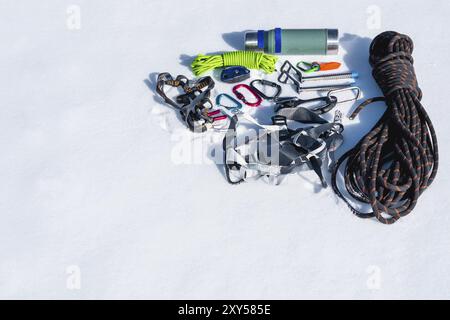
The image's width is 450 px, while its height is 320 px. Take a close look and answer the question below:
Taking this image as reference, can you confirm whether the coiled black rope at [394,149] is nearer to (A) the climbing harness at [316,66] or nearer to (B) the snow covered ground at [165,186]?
(B) the snow covered ground at [165,186]

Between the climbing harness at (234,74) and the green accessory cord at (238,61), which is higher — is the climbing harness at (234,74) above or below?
below

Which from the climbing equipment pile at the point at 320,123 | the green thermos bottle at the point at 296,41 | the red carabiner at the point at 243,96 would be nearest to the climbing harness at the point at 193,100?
the climbing equipment pile at the point at 320,123

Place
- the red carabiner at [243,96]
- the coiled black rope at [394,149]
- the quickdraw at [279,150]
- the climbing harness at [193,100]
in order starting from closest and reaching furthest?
the coiled black rope at [394,149]
the quickdraw at [279,150]
the climbing harness at [193,100]
the red carabiner at [243,96]

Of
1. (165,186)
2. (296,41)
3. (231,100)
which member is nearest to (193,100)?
(231,100)

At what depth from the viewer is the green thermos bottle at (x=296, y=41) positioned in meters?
3.79

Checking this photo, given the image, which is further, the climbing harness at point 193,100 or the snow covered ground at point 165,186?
the climbing harness at point 193,100

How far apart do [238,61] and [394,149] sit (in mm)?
1049

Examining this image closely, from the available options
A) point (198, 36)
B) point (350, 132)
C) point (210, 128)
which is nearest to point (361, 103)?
point (350, 132)

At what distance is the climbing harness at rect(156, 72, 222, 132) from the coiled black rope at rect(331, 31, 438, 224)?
0.76 meters

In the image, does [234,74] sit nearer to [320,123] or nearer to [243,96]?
[243,96]

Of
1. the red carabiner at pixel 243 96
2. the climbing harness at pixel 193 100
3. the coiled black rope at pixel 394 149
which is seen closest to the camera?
the coiled black rope at pixel 394 149

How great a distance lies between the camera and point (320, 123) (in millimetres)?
3596

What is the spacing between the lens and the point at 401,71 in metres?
3.50

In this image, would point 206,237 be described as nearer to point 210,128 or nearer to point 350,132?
point 210,128
